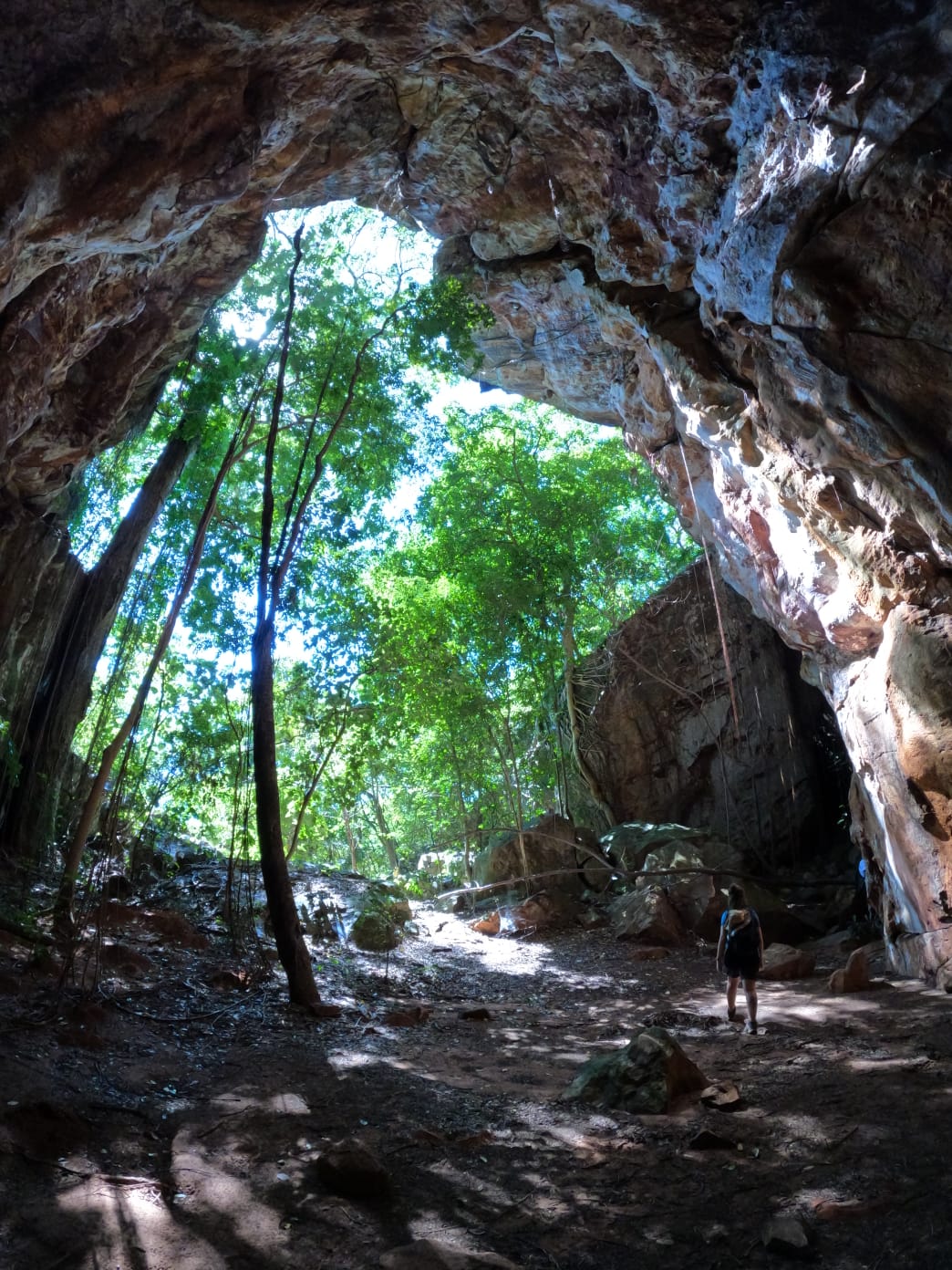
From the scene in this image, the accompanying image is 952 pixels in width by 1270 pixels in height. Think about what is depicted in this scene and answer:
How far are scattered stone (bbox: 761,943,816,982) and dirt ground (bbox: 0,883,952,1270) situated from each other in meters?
1.29

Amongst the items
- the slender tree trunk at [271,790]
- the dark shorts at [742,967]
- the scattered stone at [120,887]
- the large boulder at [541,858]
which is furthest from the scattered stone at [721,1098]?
the large boulder at [541,858]

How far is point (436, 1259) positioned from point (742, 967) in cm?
449

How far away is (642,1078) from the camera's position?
494cm

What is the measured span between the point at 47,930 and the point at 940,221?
9.11 meters

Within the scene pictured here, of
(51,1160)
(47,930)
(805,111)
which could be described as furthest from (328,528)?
(51,1160)

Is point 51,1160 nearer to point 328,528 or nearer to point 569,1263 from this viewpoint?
point 569,1263

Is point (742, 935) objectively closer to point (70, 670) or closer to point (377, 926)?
point (377, 926)

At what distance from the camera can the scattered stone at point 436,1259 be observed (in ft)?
10.6

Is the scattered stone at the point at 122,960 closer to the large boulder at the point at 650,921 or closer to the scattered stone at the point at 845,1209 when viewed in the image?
the scattered stone at the point at 845,1209

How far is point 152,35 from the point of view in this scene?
5.81 metres

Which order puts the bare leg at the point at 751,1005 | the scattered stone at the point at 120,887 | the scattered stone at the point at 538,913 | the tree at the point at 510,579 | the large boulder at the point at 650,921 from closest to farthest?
1. the bare leg at the point at 751,1005
2. the scattered stone at the point at 120,887
3. the large boulder at the point at 650,921
4. the scattered stone at the point at 538,913
5. the tree at the point at 510,579

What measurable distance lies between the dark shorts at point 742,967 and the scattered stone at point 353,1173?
4061mm

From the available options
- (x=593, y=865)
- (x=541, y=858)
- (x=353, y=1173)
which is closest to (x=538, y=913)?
(x=541, y=858)

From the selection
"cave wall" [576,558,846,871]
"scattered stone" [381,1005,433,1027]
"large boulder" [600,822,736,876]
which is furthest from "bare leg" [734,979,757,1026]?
"cave wall" [576,558,846,871]
